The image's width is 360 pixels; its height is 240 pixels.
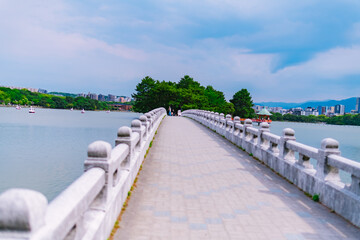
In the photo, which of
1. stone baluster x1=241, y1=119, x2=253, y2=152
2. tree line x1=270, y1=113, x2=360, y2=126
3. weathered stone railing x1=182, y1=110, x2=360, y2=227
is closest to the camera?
weathered stone railing x1=182, y1=110, x2=360, y2=227

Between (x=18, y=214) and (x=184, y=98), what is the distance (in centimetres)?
7670

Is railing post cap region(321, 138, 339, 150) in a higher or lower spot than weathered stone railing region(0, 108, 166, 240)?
higher

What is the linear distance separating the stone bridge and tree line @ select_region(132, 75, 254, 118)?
5868 centimetres

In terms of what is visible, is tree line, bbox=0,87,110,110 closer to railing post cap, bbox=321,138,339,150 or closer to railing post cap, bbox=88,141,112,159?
railing post cap, bbox=321,138,339,150

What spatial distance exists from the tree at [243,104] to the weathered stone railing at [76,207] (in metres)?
92.9

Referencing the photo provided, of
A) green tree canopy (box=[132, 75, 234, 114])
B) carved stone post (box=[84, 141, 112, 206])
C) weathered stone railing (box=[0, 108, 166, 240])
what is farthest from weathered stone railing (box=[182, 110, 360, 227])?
green tree canopy (box=[132, 75, 234, 114])

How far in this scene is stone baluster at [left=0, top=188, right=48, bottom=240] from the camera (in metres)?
2.03

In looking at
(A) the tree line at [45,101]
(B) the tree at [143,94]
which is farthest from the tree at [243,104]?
(A) the tree line at [45,101]

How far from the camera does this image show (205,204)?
20.2 ft

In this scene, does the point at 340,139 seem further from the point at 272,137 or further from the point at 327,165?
the point at 327,165

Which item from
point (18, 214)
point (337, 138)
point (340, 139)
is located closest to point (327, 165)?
point (18, 214)

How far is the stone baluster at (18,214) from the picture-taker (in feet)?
6.66

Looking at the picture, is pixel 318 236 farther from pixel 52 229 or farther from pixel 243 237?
pixel 52 229

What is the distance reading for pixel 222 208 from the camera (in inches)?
235
